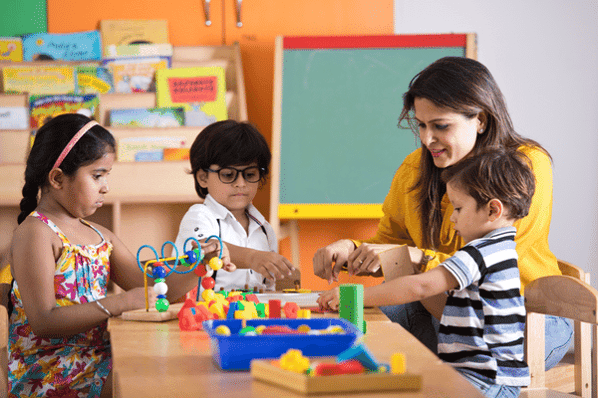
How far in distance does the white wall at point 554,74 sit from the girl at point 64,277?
1962 millimetres

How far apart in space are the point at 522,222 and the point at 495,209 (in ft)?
0.67

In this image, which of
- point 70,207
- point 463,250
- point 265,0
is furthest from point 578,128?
point 70,207

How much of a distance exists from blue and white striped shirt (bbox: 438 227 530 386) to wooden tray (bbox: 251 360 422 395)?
1.82ft

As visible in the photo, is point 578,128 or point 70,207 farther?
point 578,128

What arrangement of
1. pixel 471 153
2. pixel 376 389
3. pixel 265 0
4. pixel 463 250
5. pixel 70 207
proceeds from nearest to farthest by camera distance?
1. pixel 376 389
2. pixel 463 250
3. pixel 70 207
4. pixel 471 153
5. pixel 265 0

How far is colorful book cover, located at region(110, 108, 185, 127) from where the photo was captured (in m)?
2.69

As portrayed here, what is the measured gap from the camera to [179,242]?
1763 millimetres

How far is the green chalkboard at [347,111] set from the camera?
2.71 m

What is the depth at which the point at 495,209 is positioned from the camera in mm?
1292

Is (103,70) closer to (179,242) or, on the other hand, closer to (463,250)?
(179,242)

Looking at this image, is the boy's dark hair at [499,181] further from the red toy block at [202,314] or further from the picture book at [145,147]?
the picture book at [145,147]

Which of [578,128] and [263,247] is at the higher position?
[578,128]

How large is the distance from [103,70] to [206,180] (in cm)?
116

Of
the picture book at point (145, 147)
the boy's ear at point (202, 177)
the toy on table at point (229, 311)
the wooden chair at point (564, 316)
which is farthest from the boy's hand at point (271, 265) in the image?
the picture book at point (145, 147)
